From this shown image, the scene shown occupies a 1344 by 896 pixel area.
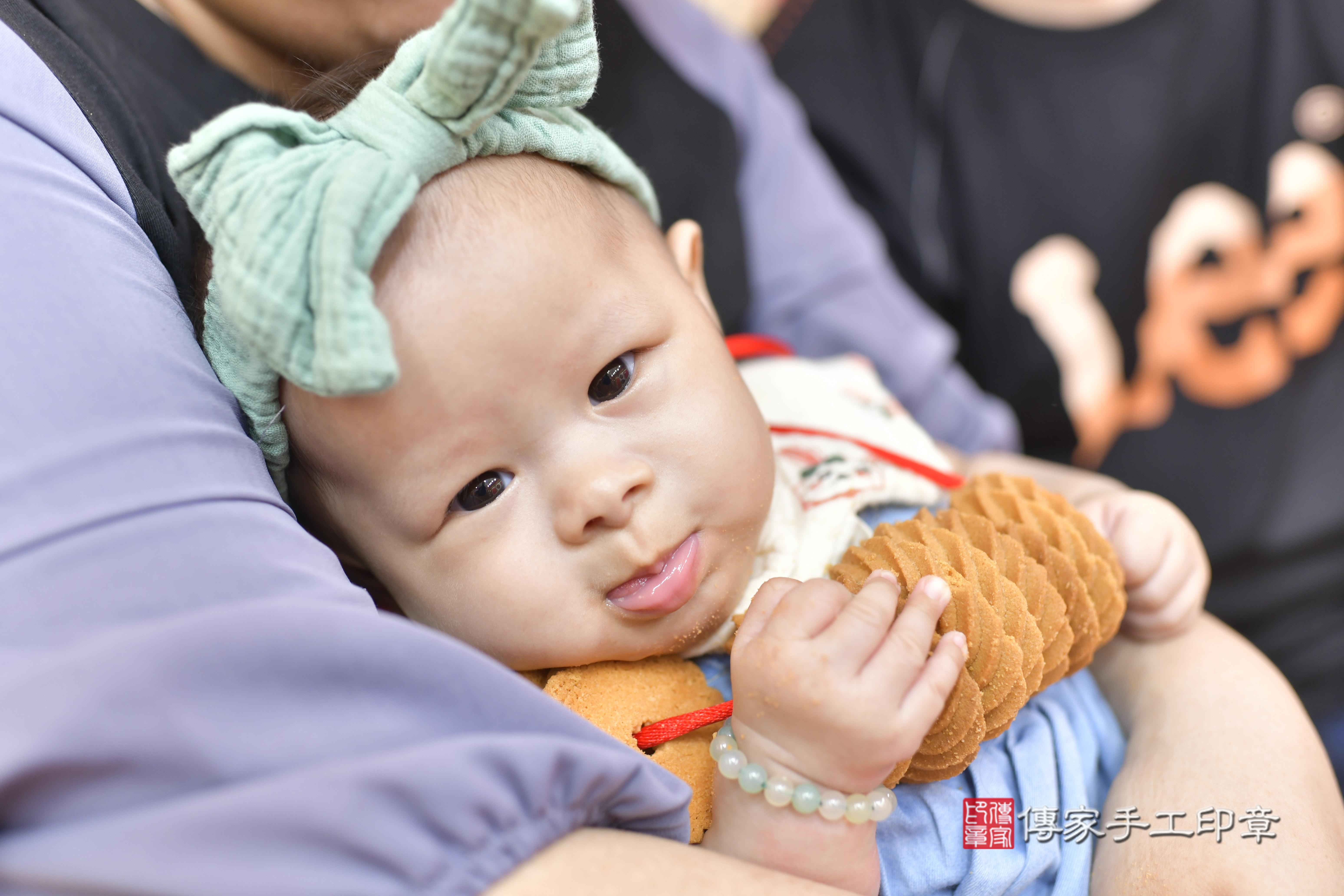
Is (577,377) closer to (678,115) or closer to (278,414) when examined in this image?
(278,414)

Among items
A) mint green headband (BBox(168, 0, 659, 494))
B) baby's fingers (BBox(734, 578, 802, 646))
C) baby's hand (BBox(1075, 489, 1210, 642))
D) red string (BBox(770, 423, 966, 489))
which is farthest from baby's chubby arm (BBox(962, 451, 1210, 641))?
mint green headband (BBox(168, 0, 659, 494))

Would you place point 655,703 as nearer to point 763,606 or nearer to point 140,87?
point 763,606

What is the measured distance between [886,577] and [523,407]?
0.32m

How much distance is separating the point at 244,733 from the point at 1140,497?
895 millimetres

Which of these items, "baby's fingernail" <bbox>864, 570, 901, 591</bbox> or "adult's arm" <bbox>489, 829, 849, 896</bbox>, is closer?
"adult's arm" <bbox>489, 829, 849, 896</bbox>

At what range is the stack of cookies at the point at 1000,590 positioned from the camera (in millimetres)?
717

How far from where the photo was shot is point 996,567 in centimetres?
75

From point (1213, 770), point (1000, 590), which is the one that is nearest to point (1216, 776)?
point (1213, 770)

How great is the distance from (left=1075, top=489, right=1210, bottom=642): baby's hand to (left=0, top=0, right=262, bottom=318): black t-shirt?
0.93 meters

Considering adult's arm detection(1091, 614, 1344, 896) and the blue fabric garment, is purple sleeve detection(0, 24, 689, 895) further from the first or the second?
adult's arm detection(1091, 614, 1344, 896)

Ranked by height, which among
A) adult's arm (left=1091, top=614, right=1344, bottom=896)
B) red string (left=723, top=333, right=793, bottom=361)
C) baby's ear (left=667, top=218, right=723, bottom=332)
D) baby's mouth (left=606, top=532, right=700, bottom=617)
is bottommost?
adult's arm (left=1091, top=614, right=1344, bottom=896)

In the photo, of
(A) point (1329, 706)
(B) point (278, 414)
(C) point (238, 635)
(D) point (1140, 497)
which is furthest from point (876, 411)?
(A) point (1329, 706)

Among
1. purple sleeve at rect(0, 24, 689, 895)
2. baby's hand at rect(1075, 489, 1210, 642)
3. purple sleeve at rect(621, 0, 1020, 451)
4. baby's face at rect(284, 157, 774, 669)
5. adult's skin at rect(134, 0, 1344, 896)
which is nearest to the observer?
purple sleeve at rect(0, 24, 689, 895)

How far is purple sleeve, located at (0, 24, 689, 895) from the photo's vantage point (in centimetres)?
46
